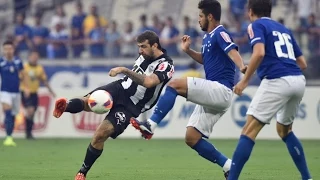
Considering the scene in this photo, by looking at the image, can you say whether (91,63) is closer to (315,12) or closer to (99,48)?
(99,48)

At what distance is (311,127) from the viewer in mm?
22047

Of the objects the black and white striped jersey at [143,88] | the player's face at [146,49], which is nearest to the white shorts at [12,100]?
the black and white striped jersey at [143,88]

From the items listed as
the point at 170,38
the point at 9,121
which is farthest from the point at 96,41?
the point at 9,121

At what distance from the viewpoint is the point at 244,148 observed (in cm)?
975

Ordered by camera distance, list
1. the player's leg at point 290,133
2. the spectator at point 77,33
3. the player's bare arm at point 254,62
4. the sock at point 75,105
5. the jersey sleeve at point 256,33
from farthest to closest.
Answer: the spectator at point 77,33
the sock at point 75,105
the player's leg at point 290,133
the jersey sleeve at point 256,33
the player's bare arm at point 254,62

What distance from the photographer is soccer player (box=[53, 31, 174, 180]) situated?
11.2 metres

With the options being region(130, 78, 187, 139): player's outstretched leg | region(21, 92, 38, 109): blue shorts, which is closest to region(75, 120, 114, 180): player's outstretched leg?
region(130, 78, 187, 139): player's outstretched leg

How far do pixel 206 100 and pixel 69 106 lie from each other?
2002 mm

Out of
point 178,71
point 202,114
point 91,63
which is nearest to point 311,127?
point 178,71

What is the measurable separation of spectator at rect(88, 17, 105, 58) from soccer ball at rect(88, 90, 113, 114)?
14735 mm

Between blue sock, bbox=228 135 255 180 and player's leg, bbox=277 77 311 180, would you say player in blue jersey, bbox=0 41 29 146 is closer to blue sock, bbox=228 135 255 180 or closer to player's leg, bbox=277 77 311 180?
player's leg, bbox=277 77 311 180

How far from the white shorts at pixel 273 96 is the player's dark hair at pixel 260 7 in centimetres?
84

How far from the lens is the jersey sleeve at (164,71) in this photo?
1124 cm

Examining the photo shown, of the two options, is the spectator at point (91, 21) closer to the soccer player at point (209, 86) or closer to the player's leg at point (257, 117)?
the soccer player at point (209, 86)
